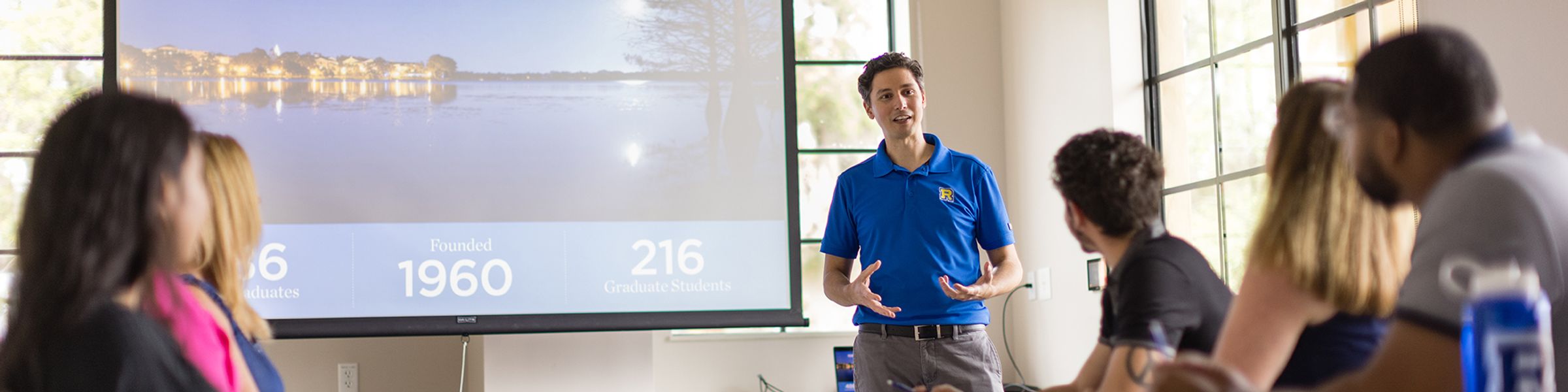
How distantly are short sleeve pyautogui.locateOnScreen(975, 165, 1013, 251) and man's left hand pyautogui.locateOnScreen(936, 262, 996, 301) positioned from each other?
21 cm

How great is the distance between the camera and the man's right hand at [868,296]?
2658 mm

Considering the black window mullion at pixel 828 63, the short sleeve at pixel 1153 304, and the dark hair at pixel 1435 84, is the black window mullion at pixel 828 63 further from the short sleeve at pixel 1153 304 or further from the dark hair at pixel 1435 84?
the dark hair at pixel 1435 84

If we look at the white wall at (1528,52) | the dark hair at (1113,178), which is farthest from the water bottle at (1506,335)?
the white wall at (1528,52)

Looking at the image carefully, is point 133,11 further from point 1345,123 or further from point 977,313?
point 1345,123

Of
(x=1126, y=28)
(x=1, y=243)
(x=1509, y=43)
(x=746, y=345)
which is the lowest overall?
(x=746, y=345)

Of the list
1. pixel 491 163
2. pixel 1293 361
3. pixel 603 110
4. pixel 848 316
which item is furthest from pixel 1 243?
pixel 1293 361

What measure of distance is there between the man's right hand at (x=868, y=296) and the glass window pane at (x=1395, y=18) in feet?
4.17

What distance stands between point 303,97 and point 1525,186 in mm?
3417

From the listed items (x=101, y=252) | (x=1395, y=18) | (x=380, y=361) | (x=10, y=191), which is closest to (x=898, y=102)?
(x=1395, y=18)

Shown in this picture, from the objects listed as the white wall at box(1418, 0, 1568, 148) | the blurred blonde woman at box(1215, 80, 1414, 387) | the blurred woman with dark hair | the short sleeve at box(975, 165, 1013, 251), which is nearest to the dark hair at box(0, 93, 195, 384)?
the blurred woman with dark hair

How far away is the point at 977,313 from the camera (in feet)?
9.06

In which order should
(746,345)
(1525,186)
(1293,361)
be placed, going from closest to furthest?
(1525,186), (1293,361), (746,345)

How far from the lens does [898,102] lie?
2.86 meters

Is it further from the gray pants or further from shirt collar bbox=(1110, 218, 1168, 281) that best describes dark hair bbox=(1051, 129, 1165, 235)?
the gray pants
